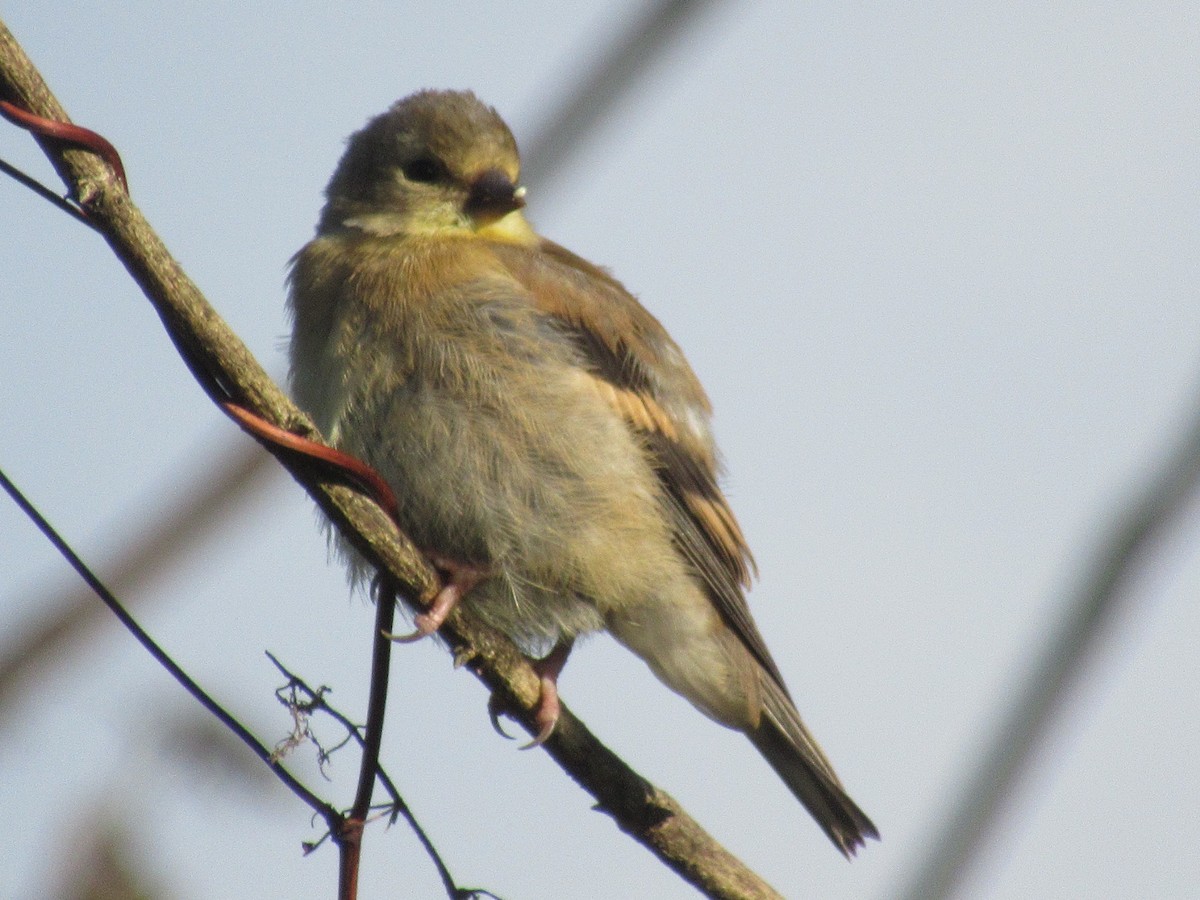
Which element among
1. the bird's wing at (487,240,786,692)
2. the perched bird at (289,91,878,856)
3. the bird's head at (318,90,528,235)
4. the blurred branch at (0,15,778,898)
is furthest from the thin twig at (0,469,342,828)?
the bird's head at (318,90,528,235)

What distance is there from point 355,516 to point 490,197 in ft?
7.18

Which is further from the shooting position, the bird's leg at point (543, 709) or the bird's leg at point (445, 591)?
the bird's leg at point (543, 709)

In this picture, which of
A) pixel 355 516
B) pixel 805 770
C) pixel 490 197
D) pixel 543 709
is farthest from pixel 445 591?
pixel 490 197

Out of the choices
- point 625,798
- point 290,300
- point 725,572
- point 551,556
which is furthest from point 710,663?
point 290,300

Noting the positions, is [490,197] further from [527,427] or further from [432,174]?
[527,427]

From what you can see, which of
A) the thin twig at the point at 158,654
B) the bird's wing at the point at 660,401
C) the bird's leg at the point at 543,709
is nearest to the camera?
the thin twig at the point at 158,654

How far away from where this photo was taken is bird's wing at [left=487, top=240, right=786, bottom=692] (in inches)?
166

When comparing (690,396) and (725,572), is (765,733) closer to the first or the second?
(725,572)

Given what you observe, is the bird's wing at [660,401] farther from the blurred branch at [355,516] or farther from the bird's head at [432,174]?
the blurred branch at [355,516]

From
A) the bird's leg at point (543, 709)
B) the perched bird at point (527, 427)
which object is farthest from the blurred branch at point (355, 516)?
the perched bird at point (527, 427)

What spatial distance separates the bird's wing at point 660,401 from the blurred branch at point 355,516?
1034mm

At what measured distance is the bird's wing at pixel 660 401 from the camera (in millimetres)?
4227

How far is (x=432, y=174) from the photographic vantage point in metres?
4.74

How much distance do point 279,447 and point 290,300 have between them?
2018mm
